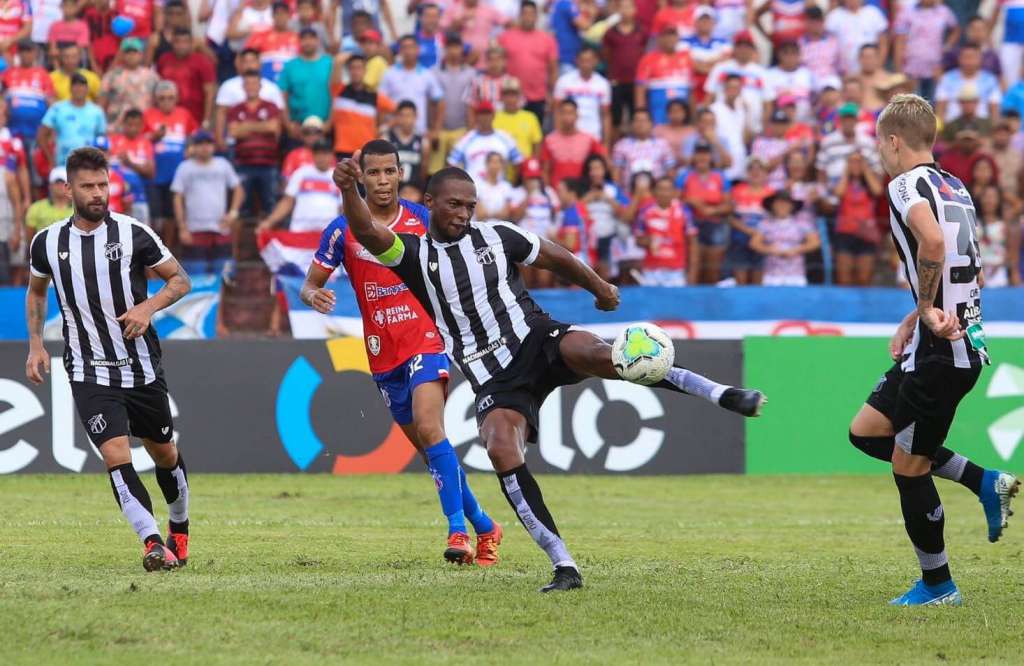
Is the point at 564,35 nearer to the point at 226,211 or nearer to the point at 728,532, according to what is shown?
the point at 226,211

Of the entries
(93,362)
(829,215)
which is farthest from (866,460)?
(93,362)

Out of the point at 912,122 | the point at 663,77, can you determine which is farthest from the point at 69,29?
the point at 912,122

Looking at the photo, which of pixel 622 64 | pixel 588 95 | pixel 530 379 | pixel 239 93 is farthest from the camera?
pixel 622 64

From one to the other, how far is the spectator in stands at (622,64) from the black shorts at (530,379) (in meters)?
12.3

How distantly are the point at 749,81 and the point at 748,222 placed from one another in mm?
2742

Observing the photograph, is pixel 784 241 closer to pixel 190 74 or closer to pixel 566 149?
pixel 566 149

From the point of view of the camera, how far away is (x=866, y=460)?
16.0 meters

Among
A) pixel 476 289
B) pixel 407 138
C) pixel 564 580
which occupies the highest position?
pixel 407 138

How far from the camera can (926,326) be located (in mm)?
7320

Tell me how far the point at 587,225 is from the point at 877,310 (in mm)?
3438

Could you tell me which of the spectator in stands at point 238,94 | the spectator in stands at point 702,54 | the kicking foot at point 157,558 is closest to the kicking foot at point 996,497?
the kicking foot at point 157,558

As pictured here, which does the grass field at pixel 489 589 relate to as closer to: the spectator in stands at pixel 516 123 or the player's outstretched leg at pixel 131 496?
the player's outstretched leg at pixel 131 496

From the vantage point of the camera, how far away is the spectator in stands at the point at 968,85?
19969mm

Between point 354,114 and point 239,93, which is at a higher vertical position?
point 239,93
